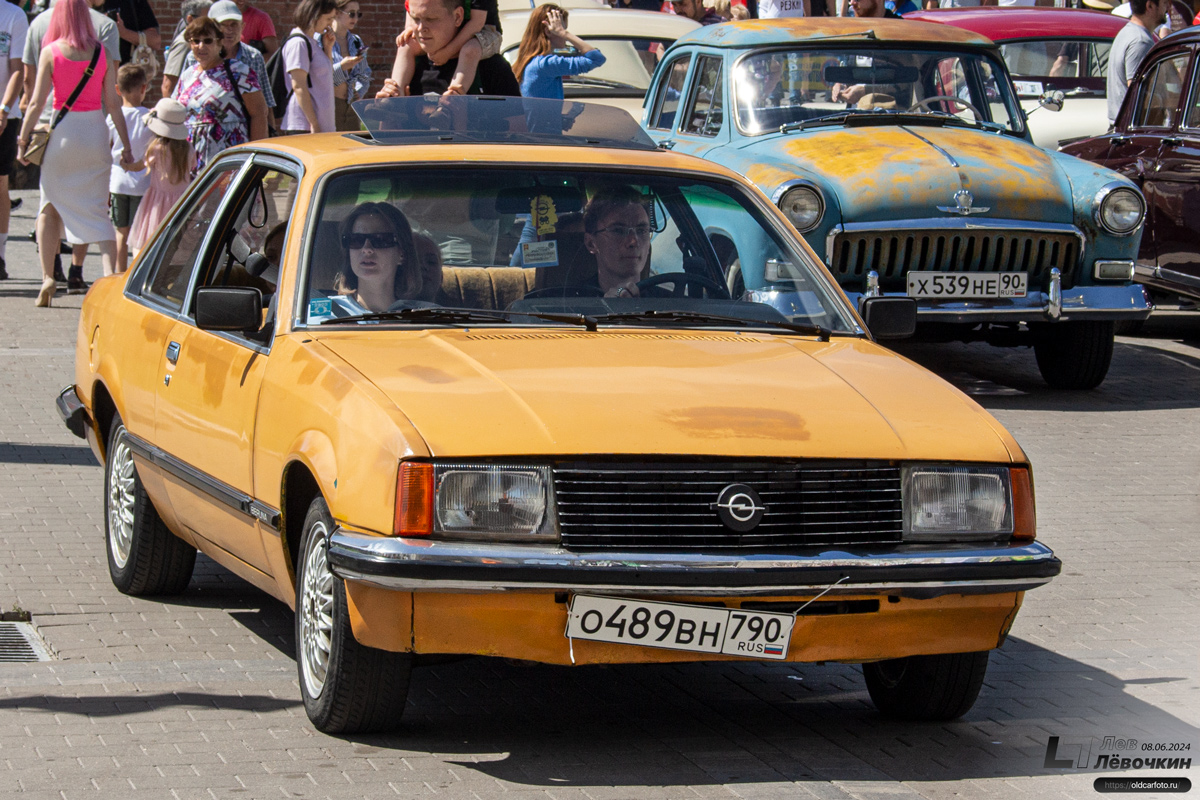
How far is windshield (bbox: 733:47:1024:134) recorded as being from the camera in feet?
37.5

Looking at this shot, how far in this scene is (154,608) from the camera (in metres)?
6.14

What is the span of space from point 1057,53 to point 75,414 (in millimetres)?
11748

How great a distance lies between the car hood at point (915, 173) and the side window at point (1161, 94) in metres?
2.07

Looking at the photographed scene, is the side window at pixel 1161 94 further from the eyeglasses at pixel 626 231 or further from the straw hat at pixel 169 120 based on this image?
the eyeglasses at pixel 626 231

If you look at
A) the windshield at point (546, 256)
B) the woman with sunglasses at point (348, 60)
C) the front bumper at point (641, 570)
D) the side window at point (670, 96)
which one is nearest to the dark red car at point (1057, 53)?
the side window at point (670, 96)

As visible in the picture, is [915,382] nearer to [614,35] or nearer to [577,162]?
[577,162]

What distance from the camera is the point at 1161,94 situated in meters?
12.7

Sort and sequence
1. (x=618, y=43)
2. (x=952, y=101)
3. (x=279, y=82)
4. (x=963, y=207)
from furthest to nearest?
(x=618, y=43)
(x=279, y=82)
(x=952, y=101)
(x=963, y=207)

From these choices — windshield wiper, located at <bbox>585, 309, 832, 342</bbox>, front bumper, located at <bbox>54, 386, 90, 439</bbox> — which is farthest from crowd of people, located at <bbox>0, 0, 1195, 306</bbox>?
windshield wiper, located at <bbox>585, 309, 832, 342</bbox>

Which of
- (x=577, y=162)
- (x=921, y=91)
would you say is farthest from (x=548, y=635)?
(x=921, y=91)

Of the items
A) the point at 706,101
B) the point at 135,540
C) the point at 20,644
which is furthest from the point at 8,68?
the point at 20,644

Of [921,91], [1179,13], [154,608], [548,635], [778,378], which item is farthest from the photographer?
[1179,13]

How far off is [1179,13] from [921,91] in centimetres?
841

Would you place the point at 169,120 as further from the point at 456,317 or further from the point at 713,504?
the point at 713,504
